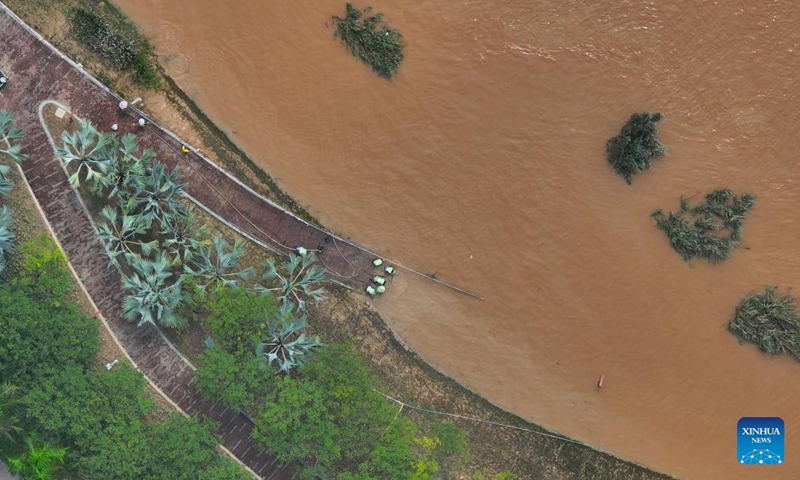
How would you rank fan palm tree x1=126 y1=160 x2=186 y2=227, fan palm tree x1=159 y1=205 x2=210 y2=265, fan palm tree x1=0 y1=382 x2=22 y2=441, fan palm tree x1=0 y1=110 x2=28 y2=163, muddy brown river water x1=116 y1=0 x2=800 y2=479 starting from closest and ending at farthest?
fan palm tree x1=0 y1=382 x2=22 y2=441 < fan palm tree x1=126 y1=160 x2=186 y2=227 < fan palm tree x1=0 y1=110 x2=28 y2=163 < fan palm tree x1=159 y1=205 x2=210 y2=265 < muddy brown river water x1=116 y1=0 x2=800 y2=479

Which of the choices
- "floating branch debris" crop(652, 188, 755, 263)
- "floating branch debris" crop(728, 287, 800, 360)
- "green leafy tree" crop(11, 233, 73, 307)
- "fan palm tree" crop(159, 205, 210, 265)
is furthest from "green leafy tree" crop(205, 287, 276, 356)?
"floating branch debris" crop(728, 287, 800, 360)

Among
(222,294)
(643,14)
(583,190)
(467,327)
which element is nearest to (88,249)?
(222,294)

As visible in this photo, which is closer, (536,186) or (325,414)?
(325,414)

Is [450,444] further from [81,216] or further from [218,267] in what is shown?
[81,216]

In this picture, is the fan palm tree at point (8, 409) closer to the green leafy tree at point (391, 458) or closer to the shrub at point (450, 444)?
the green leafy tree at point (391, 458)

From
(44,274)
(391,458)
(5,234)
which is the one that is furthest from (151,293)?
(391,458)

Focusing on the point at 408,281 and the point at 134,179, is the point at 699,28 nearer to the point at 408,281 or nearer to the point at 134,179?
the point at 408,281

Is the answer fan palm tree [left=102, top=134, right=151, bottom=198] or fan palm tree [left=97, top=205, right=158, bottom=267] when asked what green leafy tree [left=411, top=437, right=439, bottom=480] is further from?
fan palm tree [left=102, top=134, right=151, bottom=198]
